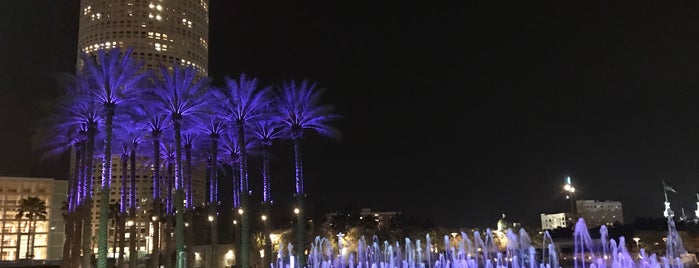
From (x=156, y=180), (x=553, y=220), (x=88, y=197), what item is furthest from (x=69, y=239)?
(x=553, y=220)

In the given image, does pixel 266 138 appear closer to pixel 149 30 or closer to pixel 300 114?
pixel 300 114

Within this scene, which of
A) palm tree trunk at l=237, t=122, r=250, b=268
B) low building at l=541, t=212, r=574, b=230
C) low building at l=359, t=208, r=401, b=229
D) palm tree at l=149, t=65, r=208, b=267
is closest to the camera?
palm tree at l=149, t=65, r=208, b=267

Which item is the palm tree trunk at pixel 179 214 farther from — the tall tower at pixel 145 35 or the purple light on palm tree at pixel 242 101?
the tall tower at pixel 145 35

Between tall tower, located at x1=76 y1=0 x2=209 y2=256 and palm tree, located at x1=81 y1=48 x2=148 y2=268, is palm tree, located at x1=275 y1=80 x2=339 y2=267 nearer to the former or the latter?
palm tree, located at x1=81 y1=48 x2=148 y2=268

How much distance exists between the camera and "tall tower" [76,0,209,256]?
120m

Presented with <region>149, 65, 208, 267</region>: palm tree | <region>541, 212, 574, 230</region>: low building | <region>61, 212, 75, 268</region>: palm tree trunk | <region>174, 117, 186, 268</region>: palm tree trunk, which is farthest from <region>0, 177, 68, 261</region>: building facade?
<region>541, 212, 574, 230</region>: low building

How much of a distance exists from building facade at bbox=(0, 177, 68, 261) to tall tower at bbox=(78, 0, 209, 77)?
33.3 metres

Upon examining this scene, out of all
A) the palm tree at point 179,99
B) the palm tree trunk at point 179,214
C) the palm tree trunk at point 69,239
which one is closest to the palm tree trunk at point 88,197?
the palm tree at point 179,99

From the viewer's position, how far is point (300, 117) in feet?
147

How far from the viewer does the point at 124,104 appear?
37.9 m

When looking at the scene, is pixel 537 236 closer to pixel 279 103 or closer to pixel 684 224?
pixel 684 224

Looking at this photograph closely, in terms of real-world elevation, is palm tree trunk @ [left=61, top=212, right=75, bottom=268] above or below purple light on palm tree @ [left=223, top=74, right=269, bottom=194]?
below

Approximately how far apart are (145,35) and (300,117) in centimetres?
9049

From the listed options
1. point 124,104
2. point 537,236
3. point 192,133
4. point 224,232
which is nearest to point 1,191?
point 224,232
